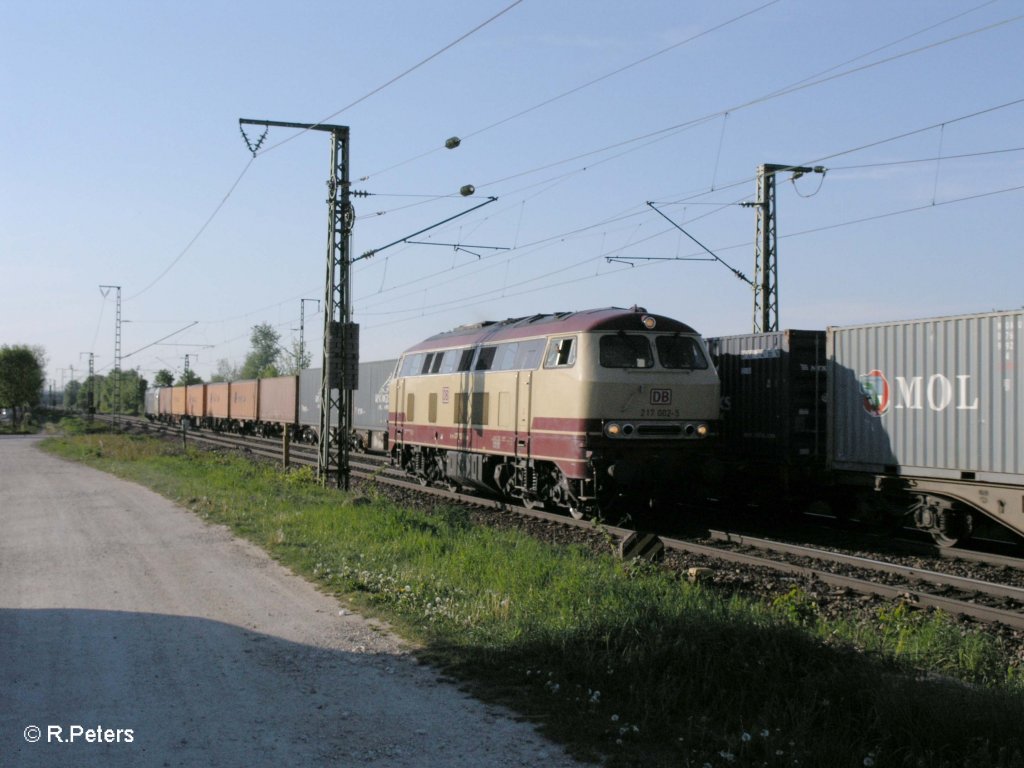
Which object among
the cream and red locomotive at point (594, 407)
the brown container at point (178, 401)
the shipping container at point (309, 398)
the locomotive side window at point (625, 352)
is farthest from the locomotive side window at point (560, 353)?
the brown container at point (178, 401)

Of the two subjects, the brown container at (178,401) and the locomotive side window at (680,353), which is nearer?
the locomotive side window at (680,353)

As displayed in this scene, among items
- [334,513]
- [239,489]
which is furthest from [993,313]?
[239,489]

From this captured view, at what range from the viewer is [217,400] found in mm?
55188

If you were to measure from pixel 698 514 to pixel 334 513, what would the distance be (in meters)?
6.94

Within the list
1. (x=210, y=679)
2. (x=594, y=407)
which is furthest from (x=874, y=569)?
(x=210, y=679)

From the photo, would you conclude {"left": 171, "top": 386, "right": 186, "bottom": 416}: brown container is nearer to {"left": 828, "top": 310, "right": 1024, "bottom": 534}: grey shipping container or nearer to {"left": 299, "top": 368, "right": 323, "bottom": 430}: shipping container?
{"left": 299, "top": 368, "right": 323, "bottom": 430}: shipping container

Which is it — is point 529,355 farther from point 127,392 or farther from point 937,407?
point 127,392

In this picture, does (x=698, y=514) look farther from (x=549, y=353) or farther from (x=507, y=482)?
(x=549, y=353)

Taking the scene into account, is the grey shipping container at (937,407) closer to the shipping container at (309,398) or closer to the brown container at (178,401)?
the shipping container at (309,398)

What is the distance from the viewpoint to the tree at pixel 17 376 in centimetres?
7131

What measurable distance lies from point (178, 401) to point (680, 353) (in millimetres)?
57352

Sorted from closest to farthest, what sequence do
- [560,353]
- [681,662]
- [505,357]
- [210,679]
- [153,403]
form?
[681,662], [210,679], [560,353], [505,357], [153,403]

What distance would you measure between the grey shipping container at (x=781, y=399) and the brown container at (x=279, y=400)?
88.4ft

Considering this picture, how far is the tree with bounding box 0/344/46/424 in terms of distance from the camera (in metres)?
71.3
